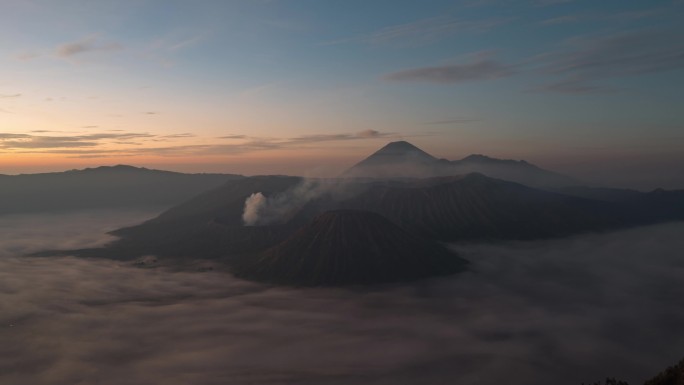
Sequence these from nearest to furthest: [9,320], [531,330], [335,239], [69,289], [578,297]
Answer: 1. [531,330]
2. [9,320]
3. [578,297]
4. [69,289]
5. [335,239]

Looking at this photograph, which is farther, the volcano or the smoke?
the volcano

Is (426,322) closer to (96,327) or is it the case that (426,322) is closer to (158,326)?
(158,326)

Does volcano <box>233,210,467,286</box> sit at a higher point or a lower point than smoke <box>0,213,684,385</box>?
higher

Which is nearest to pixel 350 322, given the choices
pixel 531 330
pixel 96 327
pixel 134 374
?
pixel 531 330

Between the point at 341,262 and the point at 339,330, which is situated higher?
the point at 341,262

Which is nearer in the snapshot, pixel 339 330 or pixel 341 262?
pixel 339 330
